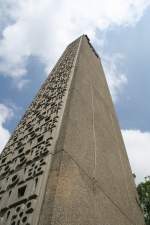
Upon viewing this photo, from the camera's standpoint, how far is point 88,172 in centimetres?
392

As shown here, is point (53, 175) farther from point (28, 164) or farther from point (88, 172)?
point (28, 164)

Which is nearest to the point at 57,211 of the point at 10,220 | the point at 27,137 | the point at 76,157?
the point at 10,220

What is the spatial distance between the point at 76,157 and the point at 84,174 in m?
0.24

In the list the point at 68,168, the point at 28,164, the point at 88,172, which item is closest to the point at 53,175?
the point at 68,168

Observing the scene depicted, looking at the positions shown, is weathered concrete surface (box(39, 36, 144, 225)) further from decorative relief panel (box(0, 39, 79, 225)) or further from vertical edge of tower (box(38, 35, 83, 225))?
decorative relief panel (box(0, 39, 79, 225))

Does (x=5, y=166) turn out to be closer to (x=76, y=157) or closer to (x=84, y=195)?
(x=76, y=157)

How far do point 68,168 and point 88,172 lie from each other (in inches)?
18.7

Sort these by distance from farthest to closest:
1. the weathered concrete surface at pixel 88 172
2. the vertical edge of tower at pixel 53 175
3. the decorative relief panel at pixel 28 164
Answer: the decorative relief panel at pixel 28 164
the weathered concrete surface at pixel 88 172
the vertical edge of tower at pixel 53 175

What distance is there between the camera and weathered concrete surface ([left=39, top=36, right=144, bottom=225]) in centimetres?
317

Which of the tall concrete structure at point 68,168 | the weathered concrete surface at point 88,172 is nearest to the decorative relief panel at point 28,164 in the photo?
the tall concrete structure at point 68,168

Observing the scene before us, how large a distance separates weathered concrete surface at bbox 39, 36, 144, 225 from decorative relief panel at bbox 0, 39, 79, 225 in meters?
0.14

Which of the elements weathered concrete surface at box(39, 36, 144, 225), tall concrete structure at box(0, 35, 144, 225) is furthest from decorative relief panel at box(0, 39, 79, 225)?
weathered concrete surface at box(39, 36, 144, 225)

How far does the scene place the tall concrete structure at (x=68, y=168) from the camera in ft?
10.5

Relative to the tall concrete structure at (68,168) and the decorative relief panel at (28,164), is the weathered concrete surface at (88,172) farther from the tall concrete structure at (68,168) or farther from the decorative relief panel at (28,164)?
the decorative relief panel at (28,164)
